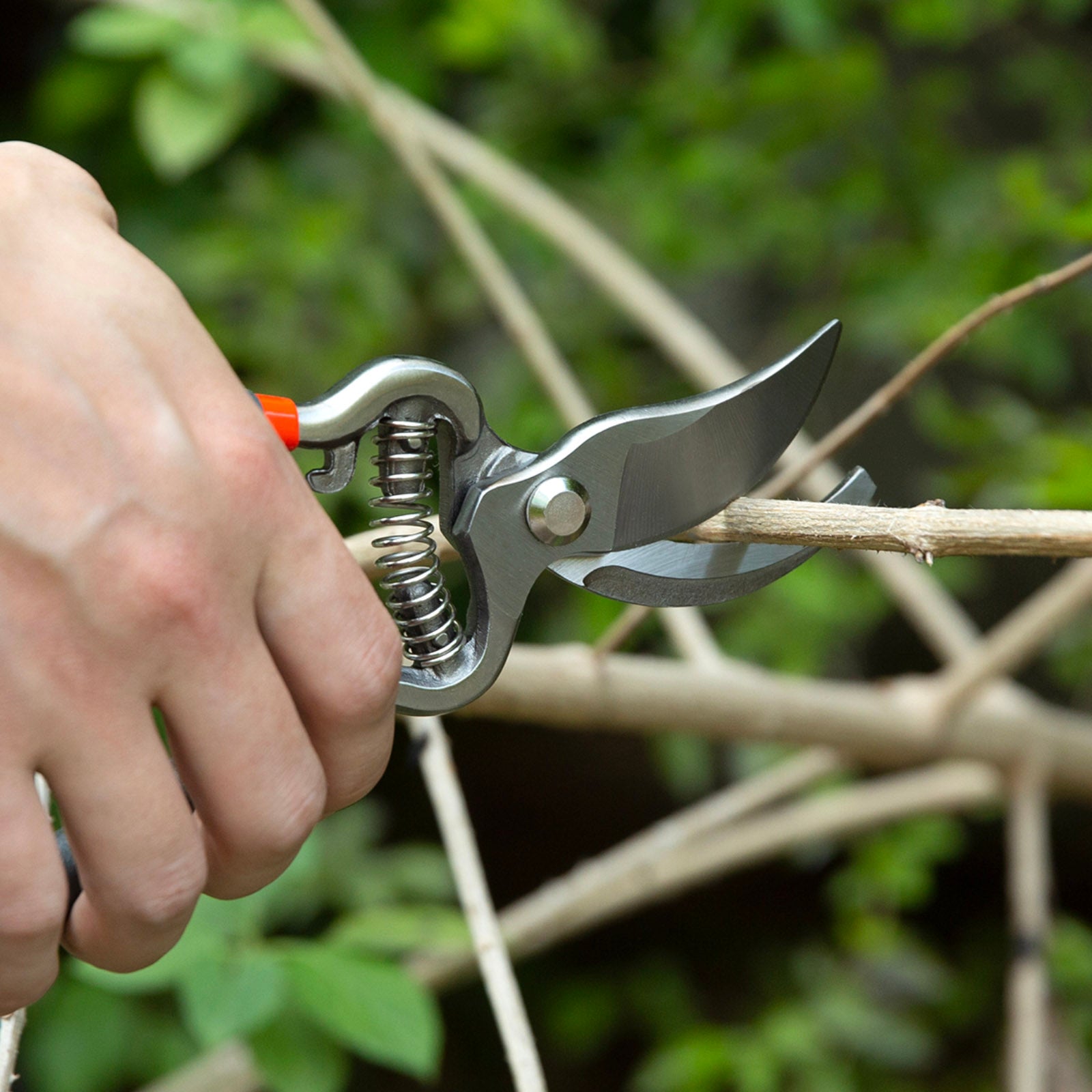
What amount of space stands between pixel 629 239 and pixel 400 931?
955mm

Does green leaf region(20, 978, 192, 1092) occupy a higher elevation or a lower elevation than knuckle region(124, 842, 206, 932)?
lower

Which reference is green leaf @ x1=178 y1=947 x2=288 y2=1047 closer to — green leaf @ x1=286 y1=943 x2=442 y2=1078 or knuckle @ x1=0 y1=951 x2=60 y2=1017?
green leaf @ x1=286 y1=943 x2=442 y2=1078

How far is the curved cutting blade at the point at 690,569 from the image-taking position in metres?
0.43

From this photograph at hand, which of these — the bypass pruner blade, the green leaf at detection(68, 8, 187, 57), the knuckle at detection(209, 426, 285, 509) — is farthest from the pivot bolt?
the green leaf at detection(68, 8, 187, 57)

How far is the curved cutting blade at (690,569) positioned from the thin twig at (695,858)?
0.54 meters

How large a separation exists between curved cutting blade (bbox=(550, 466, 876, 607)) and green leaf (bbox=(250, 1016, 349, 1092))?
372 millimetres

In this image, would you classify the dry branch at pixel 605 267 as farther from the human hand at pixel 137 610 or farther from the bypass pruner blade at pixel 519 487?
the human hand at pixel 137 610

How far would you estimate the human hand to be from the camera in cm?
29

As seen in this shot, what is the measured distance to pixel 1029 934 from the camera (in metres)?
0.88

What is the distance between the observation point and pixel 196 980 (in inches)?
24.1

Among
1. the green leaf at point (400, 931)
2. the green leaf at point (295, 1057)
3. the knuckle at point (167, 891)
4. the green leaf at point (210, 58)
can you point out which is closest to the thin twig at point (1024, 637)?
the green leaf at point (400, 931)

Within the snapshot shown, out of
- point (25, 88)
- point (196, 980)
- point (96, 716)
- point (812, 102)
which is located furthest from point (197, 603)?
point (25, 88)

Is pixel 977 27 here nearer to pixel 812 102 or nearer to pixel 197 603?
pixel 812 102

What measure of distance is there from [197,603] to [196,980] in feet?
1.26
